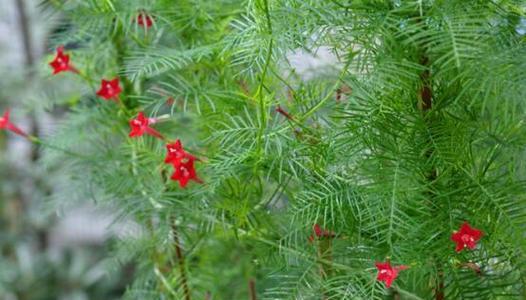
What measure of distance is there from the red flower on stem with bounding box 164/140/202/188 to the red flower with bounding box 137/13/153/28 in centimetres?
19

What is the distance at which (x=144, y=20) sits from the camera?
3.01ft

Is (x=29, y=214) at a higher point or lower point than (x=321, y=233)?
lower

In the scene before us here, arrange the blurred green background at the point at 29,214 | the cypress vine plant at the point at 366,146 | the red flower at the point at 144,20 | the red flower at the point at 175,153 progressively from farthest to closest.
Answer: the blurred green background at the point at 29,214
the red flower at the point at 144,20
the red flower at the point at 175,153
the cypress vine plant at the point at 366,146

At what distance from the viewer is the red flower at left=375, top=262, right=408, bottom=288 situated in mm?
688

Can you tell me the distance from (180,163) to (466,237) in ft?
1.05

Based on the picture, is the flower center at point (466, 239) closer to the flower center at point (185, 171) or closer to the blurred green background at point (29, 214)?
the flower center at point (185, 171)

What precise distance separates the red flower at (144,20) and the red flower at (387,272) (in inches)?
16.9

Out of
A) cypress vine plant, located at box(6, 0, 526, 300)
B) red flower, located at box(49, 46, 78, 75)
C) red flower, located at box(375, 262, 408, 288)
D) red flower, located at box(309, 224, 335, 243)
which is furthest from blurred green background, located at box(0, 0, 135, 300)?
red flower, located at box(375, 262, 408, 288)

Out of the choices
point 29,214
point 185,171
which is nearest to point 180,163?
point 185,171

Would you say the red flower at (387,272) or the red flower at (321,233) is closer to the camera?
the red flower at (387,272)

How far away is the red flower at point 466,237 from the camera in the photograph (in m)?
0.67

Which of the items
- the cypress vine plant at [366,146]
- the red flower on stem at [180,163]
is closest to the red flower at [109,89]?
the cypress vine plant at [366,146]

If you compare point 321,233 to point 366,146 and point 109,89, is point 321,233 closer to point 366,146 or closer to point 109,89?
point 366,146

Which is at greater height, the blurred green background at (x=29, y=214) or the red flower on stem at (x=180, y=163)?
the red flower on stem at (x=180, y=163)
